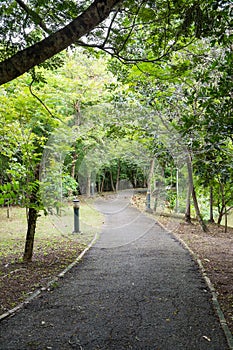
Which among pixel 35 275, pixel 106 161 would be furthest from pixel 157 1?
pixel 106 161

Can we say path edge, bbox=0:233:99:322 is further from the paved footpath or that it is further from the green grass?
the green grass

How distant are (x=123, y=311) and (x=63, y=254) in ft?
10.4

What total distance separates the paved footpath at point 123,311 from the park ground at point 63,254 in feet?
0.85

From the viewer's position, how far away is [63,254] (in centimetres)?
646

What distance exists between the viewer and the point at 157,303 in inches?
148

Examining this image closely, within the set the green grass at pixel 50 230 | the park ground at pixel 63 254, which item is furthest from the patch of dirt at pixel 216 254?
the green grass at pixel 50 230

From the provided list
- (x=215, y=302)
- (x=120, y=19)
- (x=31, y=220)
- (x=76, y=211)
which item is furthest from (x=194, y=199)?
(x=120, y=19)

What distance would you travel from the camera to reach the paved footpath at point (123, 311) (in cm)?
285

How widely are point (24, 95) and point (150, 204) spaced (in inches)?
309

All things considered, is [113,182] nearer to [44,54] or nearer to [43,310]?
[43,310]

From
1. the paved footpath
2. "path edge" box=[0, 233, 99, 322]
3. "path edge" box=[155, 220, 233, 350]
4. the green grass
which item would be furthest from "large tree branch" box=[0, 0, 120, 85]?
the green grass

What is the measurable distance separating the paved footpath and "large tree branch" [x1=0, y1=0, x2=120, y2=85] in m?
2.25

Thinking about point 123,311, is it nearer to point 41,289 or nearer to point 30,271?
point 41,289

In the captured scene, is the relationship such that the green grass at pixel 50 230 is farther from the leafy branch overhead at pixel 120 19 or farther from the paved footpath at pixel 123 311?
the leafy branch overhead at pixel 120 19
